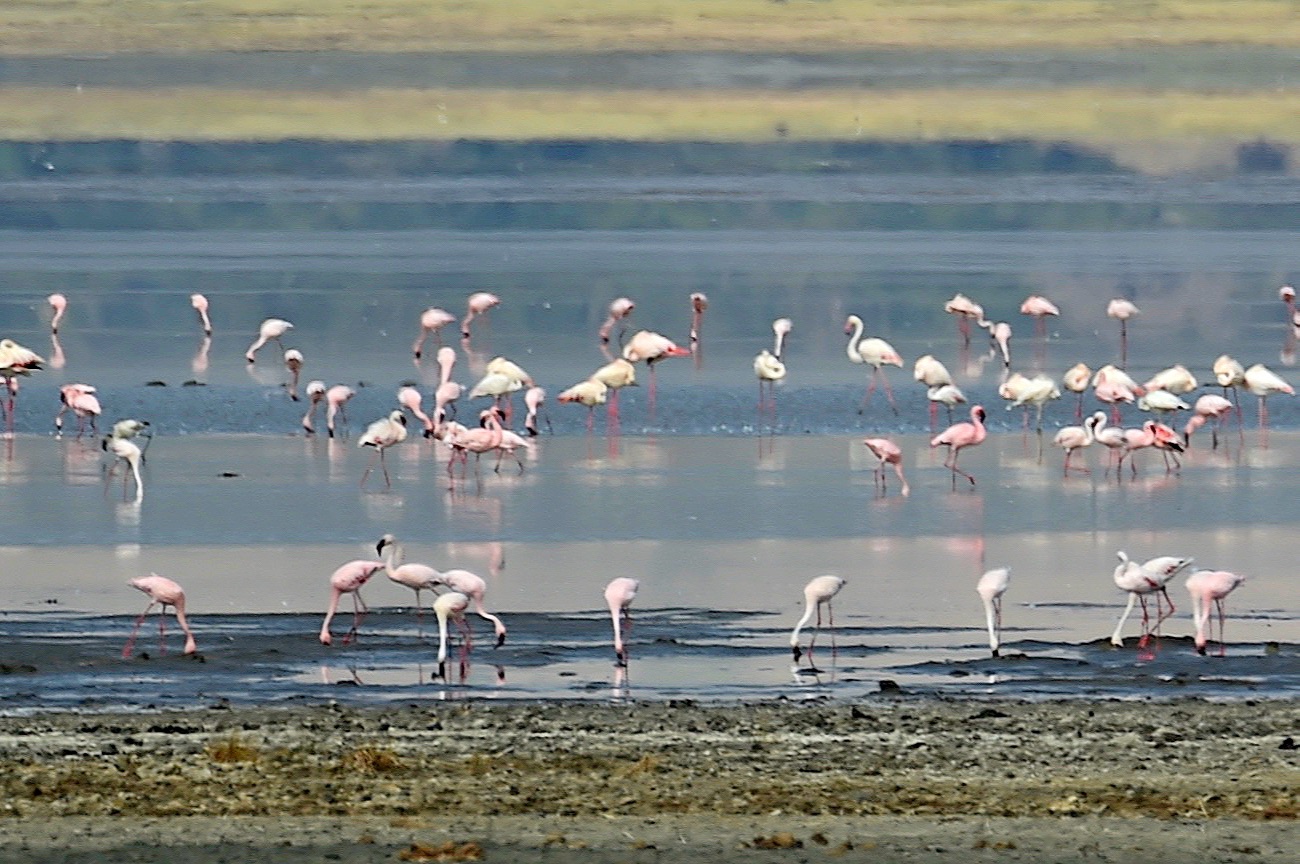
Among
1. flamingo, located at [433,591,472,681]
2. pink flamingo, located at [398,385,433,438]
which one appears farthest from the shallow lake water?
pink flamingo, located at [398,385,433,438]

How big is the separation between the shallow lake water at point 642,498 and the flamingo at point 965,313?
15 centimetres

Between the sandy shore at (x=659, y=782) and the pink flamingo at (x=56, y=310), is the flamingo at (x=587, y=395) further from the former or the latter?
the sandy shore at (x=659, y=782)

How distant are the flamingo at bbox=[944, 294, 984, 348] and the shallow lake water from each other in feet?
0.50

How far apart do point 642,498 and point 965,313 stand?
9.39 meters

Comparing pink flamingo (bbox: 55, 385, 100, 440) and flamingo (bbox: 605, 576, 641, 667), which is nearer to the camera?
flamingo (bbox: 605, 576, 641, 667)

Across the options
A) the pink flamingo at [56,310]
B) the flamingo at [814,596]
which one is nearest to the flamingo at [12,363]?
the pink flamingo at [56,310]

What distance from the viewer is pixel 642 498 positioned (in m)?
14.2

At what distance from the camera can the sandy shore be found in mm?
6621

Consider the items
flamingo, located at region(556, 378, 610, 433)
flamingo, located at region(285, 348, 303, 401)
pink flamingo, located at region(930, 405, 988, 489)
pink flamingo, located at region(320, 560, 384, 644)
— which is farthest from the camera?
flamingo, located at region(285, 348, 303, 401)

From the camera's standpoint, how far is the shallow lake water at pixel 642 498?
32.1 feet

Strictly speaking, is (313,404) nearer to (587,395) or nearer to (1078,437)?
(587,395)

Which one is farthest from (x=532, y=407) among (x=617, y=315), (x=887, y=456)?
(x=617, y=315)

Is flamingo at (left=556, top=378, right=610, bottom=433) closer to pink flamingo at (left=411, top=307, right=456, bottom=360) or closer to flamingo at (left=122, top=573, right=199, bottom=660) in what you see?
pink flamingo at (left=411, top=307, right=456, bottom=360)

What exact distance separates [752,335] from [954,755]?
16.7 meters
